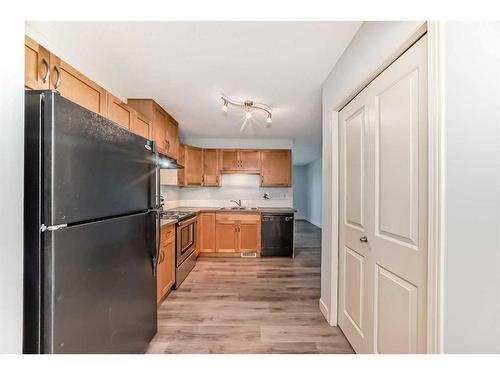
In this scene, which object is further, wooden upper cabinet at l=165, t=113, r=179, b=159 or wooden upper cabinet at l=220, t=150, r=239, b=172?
wooden upper cabinet at l=220, t=150, r=239, b=172

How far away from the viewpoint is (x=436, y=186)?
0.86m

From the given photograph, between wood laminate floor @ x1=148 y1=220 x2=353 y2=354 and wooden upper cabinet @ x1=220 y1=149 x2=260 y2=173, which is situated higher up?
wooden upper cabinet @ x1=220 y1=149 x2=260 y2=173

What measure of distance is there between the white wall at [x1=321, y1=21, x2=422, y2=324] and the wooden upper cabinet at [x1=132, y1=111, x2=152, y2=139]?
201cm

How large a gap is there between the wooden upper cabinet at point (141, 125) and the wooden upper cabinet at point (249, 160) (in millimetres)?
2227

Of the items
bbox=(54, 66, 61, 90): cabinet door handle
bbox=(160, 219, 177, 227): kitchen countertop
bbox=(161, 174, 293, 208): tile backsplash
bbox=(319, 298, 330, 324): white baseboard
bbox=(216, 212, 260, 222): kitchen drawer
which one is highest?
bbox=(54, 66, 61, 90): cabinet door handle

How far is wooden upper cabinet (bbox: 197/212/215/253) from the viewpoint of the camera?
13.6 feet

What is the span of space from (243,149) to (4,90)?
4063 millimetres

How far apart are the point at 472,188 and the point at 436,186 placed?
13 cm

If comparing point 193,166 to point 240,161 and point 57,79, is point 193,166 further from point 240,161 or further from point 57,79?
point 57,79

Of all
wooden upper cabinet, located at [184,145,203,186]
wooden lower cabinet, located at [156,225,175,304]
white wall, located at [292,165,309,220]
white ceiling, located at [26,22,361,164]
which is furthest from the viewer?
white wall, located at [292,165,309,220]

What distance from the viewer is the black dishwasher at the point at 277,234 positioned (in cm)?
418

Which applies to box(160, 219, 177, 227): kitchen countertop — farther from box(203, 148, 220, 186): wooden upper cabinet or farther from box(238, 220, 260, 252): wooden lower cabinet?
box(203, 148, 220, 186): wooden upper cabinet

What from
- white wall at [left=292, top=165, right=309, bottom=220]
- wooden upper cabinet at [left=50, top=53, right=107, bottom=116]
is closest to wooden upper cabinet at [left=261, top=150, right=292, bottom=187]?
wooden upper cabinet at [left=50, top=53, right=107, bottom=116]

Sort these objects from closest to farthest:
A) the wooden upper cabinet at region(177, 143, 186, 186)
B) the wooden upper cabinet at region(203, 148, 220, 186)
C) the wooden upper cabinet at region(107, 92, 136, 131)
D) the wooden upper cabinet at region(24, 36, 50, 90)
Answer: the wooden upper cabinet at region(24, 36, 50, 90), the wooden upper cabinet at region(107, 92, 136, 131), the wooden upper cabinet at region(177, 143, 186, 186), the wooden upper cabinet at region(203, 148, 220, 186)
